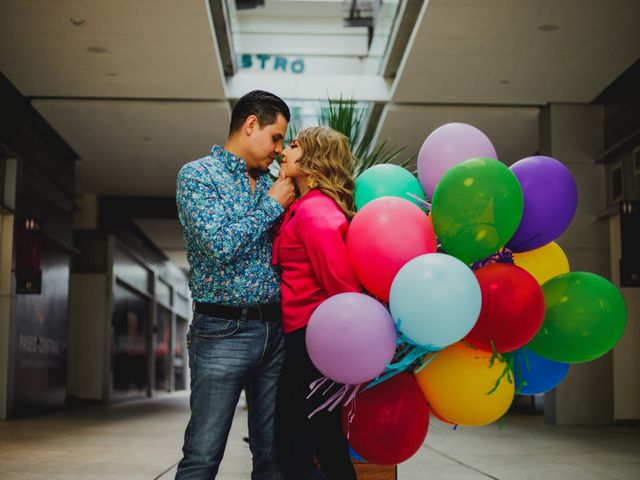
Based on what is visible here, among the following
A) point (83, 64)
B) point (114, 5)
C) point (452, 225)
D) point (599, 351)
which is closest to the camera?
point (452, 225)

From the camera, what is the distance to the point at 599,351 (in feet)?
7.22

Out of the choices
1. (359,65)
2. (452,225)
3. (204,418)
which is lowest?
(204,418)

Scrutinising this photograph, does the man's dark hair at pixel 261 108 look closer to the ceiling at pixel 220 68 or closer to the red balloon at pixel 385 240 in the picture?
the red balloon at pixel 385 240

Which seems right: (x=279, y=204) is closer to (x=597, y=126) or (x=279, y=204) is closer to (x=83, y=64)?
(x=83, y=64)

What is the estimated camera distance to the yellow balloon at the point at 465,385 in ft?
6.84

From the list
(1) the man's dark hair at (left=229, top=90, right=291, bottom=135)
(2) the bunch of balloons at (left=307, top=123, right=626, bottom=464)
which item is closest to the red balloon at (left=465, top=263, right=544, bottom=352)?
(2) the bunch of balloons at (left=307, top=123, right=626, bottom=464)

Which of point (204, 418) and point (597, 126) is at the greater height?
point (597, 126)

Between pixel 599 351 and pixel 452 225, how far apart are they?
0.61 meters

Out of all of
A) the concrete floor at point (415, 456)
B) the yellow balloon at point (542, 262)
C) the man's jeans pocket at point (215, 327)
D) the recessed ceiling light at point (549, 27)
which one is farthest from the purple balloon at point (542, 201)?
the recessed ceiling light at point (549, 27)

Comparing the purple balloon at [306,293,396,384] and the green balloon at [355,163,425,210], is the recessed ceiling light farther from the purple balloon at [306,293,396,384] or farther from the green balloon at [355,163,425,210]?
the purple balloon at [306,293,396,384]

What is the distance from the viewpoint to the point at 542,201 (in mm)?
2162

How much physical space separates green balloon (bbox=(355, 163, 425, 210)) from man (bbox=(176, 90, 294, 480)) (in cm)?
27

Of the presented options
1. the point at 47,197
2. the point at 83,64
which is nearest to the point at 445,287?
the point at 83,64

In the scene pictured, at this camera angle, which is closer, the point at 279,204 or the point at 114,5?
the point at 279,204
